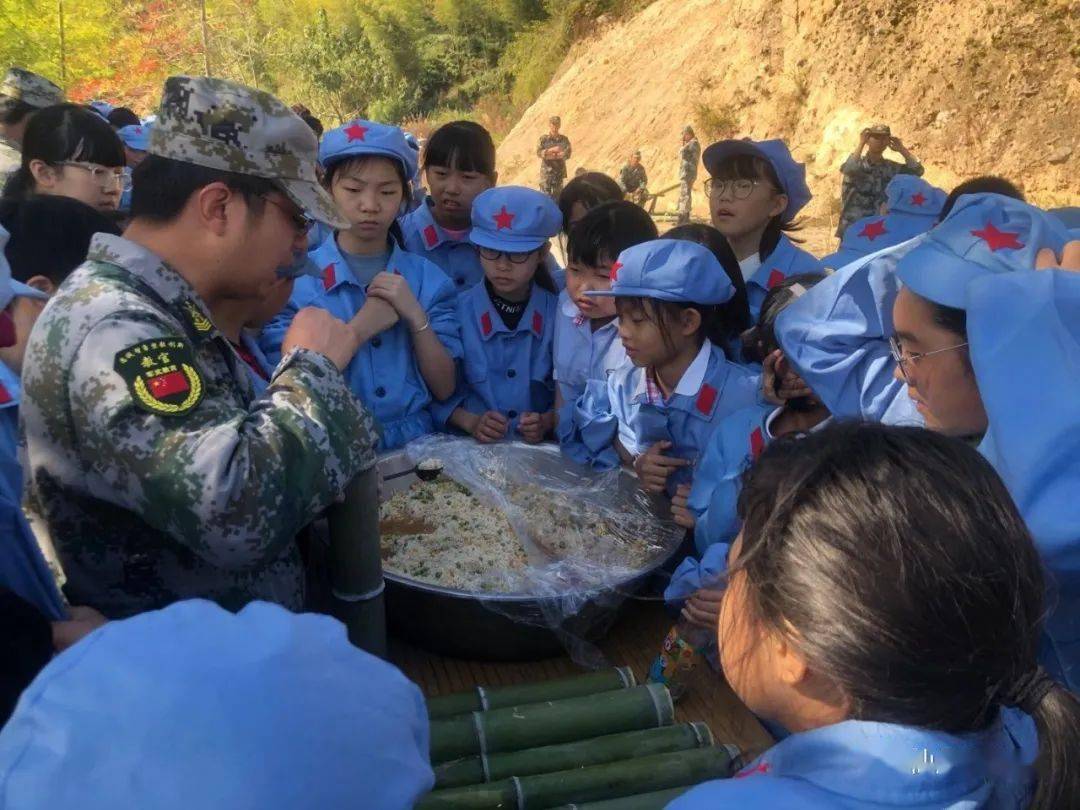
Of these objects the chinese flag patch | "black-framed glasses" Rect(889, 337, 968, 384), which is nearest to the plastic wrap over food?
the chinese flag patch

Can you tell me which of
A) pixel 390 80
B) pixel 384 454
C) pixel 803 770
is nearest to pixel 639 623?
pixel 384 454

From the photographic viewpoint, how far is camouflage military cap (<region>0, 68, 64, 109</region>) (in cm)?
534

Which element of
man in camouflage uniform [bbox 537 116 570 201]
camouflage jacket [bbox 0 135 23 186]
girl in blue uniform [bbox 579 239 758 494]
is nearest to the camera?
girl in blue uniform [bbox 579 239 758 494]

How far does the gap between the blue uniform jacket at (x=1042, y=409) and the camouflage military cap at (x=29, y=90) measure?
5.66 meters

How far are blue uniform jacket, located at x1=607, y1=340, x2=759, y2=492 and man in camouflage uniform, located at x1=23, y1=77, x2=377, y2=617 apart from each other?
1.25 meters

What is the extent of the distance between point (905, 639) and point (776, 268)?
277 centimetres

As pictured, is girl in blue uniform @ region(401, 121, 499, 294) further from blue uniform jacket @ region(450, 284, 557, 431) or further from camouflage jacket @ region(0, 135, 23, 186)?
camouflage jacket @ region(0, 135, 23, 186)

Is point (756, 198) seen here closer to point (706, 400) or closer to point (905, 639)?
point (706, 400)

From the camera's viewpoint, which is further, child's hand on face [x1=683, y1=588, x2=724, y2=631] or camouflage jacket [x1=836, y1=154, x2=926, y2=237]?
camouflage jacket [x1=836, y1=154, x2=926, y2=237]

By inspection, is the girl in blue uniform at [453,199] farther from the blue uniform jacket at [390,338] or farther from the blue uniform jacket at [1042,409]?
the blue uniform jacket at [1042,409]

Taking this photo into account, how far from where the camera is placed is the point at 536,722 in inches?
70.1

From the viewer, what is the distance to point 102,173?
12.6 ft

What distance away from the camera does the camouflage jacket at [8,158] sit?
14.7ft

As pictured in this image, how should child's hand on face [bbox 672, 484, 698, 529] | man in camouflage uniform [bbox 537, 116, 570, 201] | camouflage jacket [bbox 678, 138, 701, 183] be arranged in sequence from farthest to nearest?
1. man in camouflage uniform [bbox 537, 116, 570, 201]
2. camouflage jacket [bbox 678, 138, 701, 183]
3. child's hand on face [bbox 672, 484, 698, 529]
